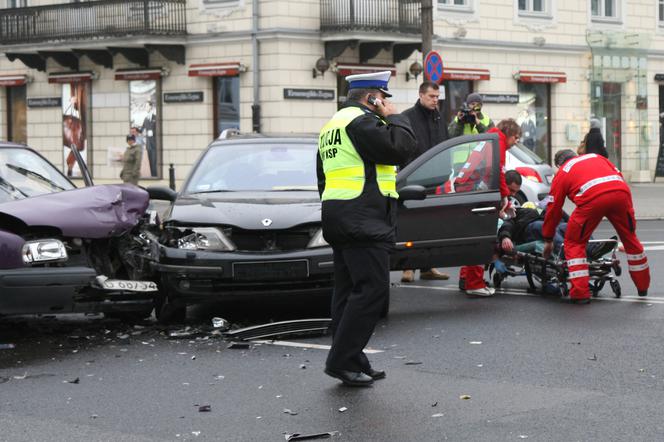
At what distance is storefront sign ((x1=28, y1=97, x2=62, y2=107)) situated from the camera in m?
34.8

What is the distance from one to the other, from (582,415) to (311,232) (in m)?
3.57

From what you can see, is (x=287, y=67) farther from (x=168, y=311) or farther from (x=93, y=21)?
(x=168, y=311)

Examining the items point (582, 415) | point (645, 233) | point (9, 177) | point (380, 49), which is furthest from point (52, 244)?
point (380, 49)

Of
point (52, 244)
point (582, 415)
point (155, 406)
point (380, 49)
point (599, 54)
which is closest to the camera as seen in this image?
point (582, 415)

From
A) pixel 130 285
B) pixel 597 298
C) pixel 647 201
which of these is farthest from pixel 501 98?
pixel 130 285

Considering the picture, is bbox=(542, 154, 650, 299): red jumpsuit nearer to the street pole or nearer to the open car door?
the open car door

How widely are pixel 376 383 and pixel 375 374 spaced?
7cm

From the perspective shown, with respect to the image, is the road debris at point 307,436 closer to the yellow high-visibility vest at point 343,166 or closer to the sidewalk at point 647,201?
the yellow high-visibility vest at point 343,166

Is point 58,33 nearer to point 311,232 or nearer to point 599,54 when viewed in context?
point 599,54

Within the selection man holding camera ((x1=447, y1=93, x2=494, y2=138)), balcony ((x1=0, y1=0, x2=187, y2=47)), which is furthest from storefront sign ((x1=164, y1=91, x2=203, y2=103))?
man holding camera ((x1=447, y1=93, x2=494, y2=138))

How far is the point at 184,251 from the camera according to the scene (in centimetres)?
936

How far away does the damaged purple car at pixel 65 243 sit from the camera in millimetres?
8352

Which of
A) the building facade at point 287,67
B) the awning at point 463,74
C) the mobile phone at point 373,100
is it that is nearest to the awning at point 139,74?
the building facade at point 287,67

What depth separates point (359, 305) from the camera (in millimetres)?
7113
